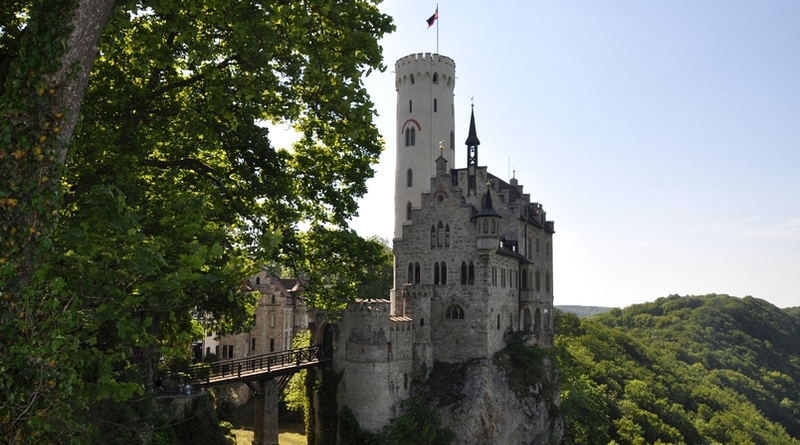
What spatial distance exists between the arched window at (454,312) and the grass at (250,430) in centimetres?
1206

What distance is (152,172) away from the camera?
1568 centimetres

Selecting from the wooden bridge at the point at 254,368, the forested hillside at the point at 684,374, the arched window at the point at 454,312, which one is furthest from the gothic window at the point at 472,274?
the forested hillside at the point at 684,374

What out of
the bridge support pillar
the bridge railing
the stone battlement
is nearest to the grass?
the bridge support pillar

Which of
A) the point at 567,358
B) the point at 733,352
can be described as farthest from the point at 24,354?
the point at 733,352

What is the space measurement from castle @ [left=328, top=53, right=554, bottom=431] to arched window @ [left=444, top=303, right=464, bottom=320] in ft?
0.22

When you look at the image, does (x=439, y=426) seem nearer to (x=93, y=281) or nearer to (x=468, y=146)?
(x=468, y=146)

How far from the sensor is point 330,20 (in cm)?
1308

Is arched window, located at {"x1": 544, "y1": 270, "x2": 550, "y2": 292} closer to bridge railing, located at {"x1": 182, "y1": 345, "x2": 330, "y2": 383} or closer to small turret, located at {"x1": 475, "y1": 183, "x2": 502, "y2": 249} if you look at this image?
small turret, located at {"x1": 475, "y1": 183, "x2": 502, "y2": 249}

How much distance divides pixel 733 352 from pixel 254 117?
14055 cm

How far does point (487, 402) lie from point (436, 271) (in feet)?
28.3

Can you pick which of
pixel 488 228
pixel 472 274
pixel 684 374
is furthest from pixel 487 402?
pixel 684 374

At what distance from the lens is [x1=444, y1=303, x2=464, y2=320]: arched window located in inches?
1531

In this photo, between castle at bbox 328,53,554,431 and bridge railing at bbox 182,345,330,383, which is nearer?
bridge railing at bbox 182,345,330,383

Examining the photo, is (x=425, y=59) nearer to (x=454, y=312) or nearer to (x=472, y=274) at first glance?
(x=472, y=274)
